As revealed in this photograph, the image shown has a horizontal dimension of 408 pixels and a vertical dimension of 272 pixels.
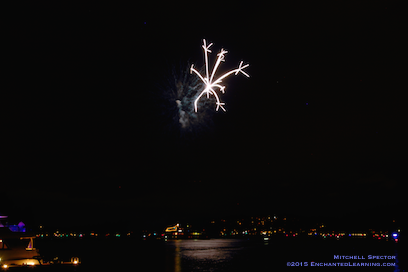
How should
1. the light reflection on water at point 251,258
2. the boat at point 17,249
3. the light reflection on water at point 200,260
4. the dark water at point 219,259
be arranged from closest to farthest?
the boat at point 17,249
the dark water at point 219,259
the light reflection on water at point 251,258
the light reflection on water at point 200,260

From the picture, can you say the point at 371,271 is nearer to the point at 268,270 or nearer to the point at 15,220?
the point at 268,270

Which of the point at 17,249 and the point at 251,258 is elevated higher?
the point at 17,249

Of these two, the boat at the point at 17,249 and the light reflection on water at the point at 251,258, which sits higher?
the boat at the point at 17,249

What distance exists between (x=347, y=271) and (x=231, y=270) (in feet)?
59.9

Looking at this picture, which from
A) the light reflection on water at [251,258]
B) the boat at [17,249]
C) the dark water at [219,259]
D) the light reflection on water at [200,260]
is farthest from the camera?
the light reflection on water at [200,260]

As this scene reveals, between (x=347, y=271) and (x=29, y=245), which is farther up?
(x=29, y=245)

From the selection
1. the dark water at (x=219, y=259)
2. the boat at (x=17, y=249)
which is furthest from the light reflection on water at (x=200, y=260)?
the boat at (x=17, y=249)

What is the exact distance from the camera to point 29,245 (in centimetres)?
3734

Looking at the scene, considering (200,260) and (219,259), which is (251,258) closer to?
(219,259)

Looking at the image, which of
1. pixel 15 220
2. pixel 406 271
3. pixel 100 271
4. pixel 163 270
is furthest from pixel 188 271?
pixel 15 220

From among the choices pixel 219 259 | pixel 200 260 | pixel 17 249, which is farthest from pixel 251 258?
pixel 17 249

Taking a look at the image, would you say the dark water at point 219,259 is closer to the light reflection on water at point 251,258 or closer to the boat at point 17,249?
the light reflection on water at point 251,258

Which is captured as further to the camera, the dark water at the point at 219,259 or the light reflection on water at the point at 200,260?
the light reflection on water at the point at 200,260

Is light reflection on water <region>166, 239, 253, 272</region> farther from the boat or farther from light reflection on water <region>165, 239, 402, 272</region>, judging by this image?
the boat
